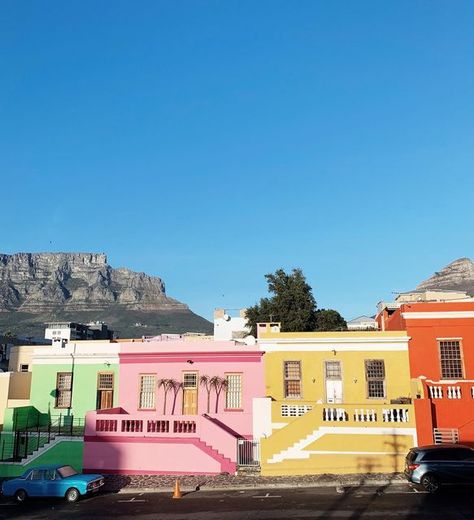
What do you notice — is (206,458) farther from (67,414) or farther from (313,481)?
(67,414)

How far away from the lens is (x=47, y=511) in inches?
711

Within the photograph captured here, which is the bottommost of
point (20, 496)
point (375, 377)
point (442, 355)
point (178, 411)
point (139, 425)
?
point (20, 496)

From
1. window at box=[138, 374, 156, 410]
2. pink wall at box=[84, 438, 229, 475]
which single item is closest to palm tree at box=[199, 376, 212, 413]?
window at box=[138, 374, 156, 410]

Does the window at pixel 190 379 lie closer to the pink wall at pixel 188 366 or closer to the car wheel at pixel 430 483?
the pink wall at pixel 188 366

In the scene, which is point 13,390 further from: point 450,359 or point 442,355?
point 450,359

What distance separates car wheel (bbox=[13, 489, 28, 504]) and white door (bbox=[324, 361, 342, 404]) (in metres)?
13.8

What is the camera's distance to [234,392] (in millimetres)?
26938

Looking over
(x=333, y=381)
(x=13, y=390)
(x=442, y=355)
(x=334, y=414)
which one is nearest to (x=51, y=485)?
(x=334, y=414)

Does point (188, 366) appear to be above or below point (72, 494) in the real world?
above

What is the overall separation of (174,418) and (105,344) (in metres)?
7.36

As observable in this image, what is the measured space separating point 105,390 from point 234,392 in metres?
7.14

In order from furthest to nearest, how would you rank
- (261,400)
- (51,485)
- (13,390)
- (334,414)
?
(13,390) → (261,400) → (334,414) → (51,485)

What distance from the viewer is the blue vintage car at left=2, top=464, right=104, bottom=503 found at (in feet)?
64.2

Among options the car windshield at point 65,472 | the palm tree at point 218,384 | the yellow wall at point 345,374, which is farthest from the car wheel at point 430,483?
the car windshield at point 65,472
